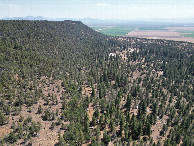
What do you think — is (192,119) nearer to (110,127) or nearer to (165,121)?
(165,121)

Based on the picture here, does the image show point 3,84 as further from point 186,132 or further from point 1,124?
point 186,132

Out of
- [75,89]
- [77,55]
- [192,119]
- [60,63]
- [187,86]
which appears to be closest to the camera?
[192,119]

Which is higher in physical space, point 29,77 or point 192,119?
point 29,77

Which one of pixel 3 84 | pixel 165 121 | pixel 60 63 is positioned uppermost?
pixel 60 63

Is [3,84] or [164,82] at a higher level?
[3,84]

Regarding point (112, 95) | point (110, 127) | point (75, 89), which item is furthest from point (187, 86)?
point (75, 89)

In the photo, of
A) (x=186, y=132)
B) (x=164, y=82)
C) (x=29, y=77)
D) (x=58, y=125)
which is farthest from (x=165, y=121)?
(x=29, y=77)

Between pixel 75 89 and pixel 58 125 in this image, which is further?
pixel 75 89

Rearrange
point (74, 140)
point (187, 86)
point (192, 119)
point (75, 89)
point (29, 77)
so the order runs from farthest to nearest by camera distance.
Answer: point (187, 86) → point (75, 89) → point (29, 77) → point (192, 119) → point (74, 140)

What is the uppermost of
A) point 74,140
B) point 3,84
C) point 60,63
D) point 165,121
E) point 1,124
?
point 60,63
